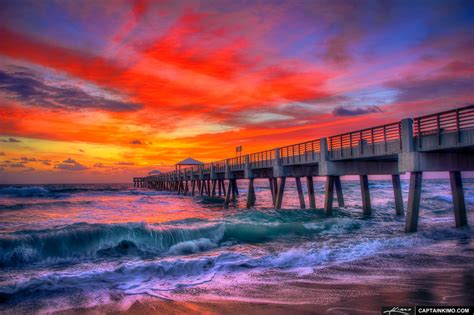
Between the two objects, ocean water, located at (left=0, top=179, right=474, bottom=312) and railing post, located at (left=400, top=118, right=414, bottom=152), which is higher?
railing post, located at (left=400, top=118, right=414, bottom=152)

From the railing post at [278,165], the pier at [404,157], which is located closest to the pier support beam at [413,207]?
the pier at [404,157]

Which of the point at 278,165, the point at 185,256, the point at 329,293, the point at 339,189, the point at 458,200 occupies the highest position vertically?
the point at 278,165

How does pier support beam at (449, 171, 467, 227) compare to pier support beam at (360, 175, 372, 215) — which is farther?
pier support beam at (360, 175, 372, 215)

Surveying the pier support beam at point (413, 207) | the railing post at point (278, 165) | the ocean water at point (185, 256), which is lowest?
the ocean water at point (185, 256)

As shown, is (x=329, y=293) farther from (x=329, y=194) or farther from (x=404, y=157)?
(x=329, y=194)

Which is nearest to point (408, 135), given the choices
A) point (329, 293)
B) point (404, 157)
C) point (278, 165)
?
point (404, 157)

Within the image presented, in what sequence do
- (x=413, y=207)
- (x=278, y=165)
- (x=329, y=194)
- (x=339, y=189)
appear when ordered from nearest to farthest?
1. (x=413, y=207)
2. (x=329, y=194)
3. (x=278, y=165)
4. (x=339, y=189)

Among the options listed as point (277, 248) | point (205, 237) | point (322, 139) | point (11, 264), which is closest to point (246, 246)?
point (277, 248)

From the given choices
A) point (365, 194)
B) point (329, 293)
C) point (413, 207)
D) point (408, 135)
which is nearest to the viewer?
point (329, 293)

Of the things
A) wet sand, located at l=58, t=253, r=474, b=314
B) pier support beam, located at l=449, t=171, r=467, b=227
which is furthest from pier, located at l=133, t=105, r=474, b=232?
wet sand, located at l=58, t=253, r=474, b=314

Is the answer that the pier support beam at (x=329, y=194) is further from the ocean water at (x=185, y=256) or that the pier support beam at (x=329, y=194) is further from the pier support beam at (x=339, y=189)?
the pier support beam at (x=339, y=189)

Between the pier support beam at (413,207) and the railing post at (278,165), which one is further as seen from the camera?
the railing post at (278,165)

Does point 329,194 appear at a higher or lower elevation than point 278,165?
lower

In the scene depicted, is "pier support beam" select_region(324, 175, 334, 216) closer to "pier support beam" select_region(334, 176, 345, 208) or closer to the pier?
the pier
